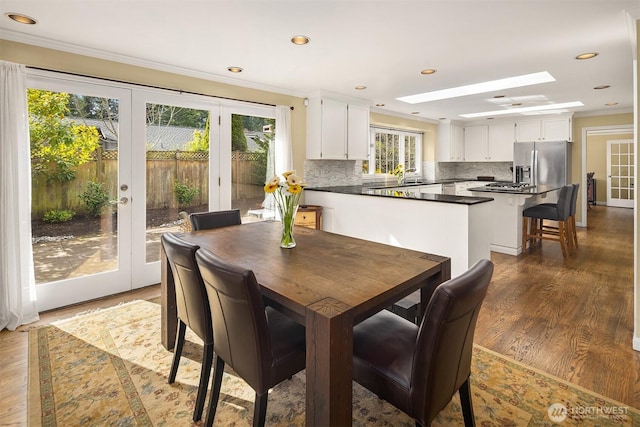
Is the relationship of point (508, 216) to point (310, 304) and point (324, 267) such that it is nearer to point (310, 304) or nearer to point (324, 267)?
point (324, 267)

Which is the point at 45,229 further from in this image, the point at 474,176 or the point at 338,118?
the point at 474,176

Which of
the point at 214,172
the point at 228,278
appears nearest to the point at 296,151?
the point at 214,172

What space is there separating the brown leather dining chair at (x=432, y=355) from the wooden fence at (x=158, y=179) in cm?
288

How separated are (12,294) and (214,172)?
6.80 feet

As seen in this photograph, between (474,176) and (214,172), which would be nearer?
(214,172)

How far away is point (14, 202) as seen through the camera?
2682 mm

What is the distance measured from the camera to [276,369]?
142 cm

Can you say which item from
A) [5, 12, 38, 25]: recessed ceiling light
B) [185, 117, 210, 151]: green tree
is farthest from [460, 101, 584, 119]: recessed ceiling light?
[5, 12, 38, 25]: recessed ceiling light

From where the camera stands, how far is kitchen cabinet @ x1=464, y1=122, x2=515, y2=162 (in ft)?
23.6

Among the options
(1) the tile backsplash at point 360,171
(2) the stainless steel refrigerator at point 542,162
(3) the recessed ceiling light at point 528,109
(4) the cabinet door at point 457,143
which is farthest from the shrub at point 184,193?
(2) the stainless steel refrigerator at point 542,162

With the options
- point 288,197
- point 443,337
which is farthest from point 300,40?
point 443,337

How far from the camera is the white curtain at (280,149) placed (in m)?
4.46

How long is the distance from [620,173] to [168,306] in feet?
38.9

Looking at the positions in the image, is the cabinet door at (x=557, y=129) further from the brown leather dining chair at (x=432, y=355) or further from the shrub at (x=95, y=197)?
the shrub at (x=95, y=197)
